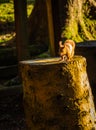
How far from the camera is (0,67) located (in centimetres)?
1141

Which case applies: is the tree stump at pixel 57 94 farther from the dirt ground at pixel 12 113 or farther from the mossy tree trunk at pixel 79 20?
the mossy tree trunk at pixel 79 20

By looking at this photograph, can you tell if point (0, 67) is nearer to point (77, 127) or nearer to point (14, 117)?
point (14, 117)

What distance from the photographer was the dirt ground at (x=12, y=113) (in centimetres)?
776

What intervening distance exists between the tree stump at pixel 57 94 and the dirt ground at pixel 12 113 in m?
3.24

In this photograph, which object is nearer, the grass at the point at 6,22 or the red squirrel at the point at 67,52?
the red squirrel at the point at 67,52

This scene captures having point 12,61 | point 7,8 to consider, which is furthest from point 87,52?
point 7,8

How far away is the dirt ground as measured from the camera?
7758 millimetres

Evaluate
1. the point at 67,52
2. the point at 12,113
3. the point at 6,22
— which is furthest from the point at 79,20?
the point at 67,52

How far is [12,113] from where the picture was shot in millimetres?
8344

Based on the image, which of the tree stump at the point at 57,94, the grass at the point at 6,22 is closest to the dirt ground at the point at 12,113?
the tree stump at the point at 57,94

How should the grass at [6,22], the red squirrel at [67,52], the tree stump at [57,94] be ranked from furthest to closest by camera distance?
1. the grass at [6,22]
2. the red squirrel at [67,52]
3. the tree stump at [57,94]

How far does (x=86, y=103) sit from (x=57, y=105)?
338 mm

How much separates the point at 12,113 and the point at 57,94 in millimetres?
4156

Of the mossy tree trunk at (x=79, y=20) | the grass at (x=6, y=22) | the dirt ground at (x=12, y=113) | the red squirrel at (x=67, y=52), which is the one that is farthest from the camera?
the grass at (x=6, y=22)
